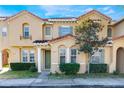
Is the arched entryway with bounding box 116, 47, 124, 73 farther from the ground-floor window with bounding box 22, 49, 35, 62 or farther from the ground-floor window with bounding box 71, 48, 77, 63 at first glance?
the ground-floor window with bounding box 22, 49, 35, 62

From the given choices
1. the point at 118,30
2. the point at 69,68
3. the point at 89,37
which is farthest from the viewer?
the point at 118,30

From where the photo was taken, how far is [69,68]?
15.4 meters

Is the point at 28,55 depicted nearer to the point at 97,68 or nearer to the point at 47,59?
the point at 47,59

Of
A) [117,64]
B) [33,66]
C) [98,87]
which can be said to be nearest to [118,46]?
[117,64]

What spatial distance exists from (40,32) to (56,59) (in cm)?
354

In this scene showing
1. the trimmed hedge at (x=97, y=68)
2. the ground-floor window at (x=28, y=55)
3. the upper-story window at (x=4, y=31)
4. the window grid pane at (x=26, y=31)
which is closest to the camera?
the trimmed hedge at (x=97, y=68)

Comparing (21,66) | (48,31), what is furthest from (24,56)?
(48,31)

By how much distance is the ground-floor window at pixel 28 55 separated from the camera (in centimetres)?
1897

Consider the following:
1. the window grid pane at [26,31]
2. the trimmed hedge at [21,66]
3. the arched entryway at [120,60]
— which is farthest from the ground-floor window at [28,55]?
the arched entryway at [120,60]

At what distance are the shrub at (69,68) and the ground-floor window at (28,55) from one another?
→ 4294 mm

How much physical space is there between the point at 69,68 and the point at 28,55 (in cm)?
521

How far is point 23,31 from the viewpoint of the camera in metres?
18.6

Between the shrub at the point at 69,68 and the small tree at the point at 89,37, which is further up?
the small tree at the point at 89,37

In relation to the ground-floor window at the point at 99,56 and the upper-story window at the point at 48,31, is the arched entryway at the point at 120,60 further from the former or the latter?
the upper-story window at the point at 48,31
